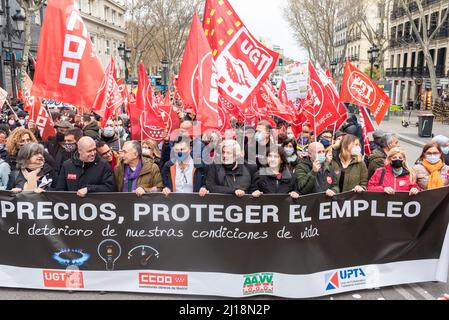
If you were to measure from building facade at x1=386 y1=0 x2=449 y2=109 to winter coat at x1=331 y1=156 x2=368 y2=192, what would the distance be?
2927 cm

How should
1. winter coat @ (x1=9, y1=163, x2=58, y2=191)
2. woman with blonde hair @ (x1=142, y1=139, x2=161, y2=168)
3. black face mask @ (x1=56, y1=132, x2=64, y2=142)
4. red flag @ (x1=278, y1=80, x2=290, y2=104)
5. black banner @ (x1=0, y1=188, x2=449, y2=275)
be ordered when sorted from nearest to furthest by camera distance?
black banner @ (x1=0, y1=188, x2=449, y2=275)
winter coat @ (x1=9, y1=163, x2=58, y2=191)
woman with blonde hair @ (x1=142, y1=139, x2=161, y2=168)
black face mask @ (x1=56, y1=132, x2=64, y2=142)
red flag @ (x1=278, y1=80, x2=290, y2=104)

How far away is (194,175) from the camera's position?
500 centimetres

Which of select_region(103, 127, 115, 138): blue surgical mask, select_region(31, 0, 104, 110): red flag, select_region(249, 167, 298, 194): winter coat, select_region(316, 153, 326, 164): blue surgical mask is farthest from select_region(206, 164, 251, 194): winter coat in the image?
select_region(103, 127, 115, 138): blue surgical mask

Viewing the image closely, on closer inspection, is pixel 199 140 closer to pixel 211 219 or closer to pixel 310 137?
pixel 211 219

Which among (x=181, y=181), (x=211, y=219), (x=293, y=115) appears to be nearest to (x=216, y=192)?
(x=211, y=219)

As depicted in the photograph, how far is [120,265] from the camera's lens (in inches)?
175

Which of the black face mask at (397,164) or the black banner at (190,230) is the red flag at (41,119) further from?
the black face mask at (397,164)

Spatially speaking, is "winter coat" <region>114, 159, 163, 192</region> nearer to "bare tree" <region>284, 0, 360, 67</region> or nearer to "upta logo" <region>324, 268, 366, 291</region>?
"upta logo" <region>324, 268, 366, 291</region>

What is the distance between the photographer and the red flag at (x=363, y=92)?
26.3ft

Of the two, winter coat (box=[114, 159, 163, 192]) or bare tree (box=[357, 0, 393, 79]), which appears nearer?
winter coat (box=[114, 159, 163, 192])

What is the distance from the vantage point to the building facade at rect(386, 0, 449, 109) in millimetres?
38031

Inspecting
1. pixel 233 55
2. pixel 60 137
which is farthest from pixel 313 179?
pixel 60 137

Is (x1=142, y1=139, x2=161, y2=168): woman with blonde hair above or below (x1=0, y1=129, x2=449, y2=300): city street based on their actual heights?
above
